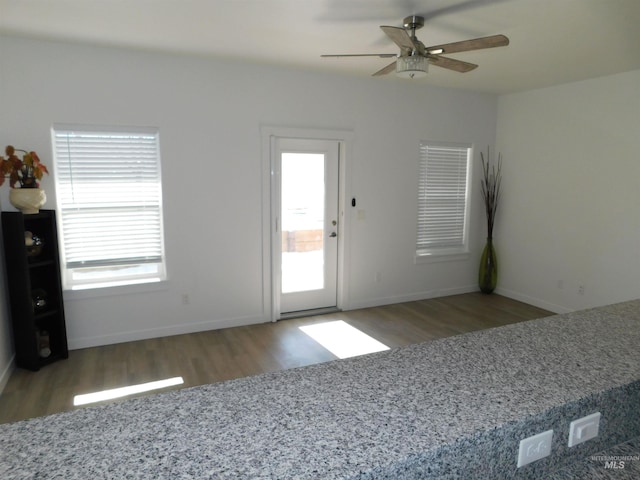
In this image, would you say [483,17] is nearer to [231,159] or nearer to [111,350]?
[231,159]

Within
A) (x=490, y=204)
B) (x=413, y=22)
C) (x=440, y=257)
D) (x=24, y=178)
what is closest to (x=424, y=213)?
(x=440, y=257)

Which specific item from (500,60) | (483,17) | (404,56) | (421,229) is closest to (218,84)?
(404,56)

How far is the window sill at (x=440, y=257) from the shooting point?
5387 mm

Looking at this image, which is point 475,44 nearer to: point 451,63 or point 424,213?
point 451,63

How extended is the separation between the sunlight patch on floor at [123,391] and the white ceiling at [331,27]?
2.69m

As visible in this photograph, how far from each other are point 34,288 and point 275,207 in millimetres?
2299

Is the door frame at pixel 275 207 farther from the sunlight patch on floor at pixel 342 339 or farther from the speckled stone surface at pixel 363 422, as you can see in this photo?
the speckled stone surface at pixel 363 422

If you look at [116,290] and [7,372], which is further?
[116,290]

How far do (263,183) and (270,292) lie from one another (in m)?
1.19

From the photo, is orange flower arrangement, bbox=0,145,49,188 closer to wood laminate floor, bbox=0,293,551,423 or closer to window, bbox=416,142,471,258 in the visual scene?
wood laminate floor, bbox=0,293,551,423

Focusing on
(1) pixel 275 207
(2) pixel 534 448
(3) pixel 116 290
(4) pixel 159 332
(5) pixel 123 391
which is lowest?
(5) pixel 123 391

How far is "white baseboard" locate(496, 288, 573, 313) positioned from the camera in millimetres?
4949

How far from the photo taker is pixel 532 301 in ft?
17.3

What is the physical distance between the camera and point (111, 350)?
3.75 metres
